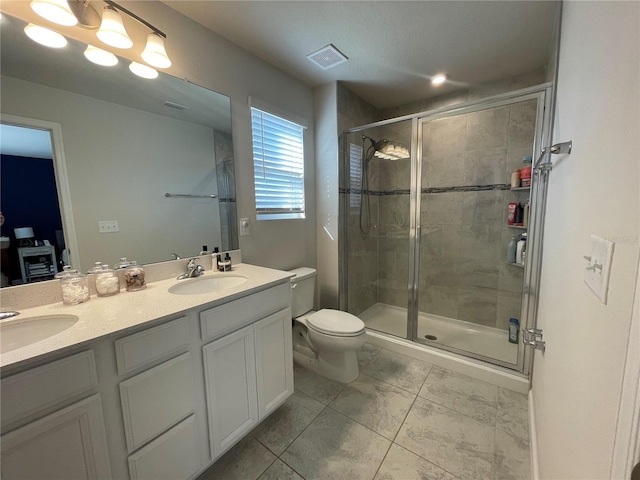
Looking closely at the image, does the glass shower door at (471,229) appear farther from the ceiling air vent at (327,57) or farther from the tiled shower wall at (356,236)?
the ceiling air vent at (327,57)

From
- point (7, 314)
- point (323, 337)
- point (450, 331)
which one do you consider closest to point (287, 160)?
point (323, 337)

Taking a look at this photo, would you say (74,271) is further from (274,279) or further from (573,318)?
(573,318)

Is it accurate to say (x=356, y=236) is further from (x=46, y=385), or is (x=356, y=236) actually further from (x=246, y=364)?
(x=46, y=385)

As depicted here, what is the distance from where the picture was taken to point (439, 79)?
2254 millimetres

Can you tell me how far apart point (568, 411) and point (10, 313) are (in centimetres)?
192

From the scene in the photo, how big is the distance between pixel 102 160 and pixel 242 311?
3.29 ft

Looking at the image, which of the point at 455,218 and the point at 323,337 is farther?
the point at 455,218

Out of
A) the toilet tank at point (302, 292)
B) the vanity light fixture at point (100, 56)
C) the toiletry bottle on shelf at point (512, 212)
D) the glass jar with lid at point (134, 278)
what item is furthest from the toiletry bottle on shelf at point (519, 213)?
the vanity light fixture at point (100, 56)

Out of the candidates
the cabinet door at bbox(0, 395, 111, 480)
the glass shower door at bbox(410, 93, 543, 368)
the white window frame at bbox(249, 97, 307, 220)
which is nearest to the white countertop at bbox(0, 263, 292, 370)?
the cabinet door at bbox(0, 395, 111, 480)

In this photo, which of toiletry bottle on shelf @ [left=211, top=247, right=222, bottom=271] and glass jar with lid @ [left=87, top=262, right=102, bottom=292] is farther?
toiletry bottle on shelf @ [left=211, top=247, right=222, bottom=271]

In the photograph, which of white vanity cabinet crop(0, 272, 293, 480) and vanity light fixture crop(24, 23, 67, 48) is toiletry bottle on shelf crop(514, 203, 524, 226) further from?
vanity light fixture crop(24, 23, 67, 48)

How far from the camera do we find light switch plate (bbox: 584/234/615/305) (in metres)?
0.49

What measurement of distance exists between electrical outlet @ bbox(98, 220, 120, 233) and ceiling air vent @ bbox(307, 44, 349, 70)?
1707mm

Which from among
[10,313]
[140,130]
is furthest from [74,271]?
[140,130]
